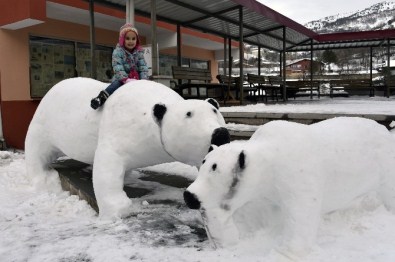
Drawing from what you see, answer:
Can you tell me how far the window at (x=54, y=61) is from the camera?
9.12m

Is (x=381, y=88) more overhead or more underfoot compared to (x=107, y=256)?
more overhead

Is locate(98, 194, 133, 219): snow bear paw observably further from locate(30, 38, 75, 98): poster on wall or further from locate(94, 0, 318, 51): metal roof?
locate(30, 38, 75, 98): poster on wall

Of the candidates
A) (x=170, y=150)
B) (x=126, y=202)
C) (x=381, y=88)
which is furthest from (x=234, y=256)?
(x=381, y=88)

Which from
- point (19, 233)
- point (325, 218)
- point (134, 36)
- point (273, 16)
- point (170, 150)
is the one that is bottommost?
point (19, 233)

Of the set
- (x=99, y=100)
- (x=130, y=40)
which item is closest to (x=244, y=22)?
(x=130, y=40)

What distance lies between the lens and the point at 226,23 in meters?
10.5

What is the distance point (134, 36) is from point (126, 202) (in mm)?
2089

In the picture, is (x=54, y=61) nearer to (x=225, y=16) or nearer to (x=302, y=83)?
(x=225, y=16)

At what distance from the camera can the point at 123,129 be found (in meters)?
3.11

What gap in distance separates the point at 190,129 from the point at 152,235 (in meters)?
0.78

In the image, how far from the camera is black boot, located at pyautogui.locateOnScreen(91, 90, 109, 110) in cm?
339

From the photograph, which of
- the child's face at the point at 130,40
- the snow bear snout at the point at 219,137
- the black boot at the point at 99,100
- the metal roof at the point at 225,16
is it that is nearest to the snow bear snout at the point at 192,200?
the snow bear snout at the point at 219,137

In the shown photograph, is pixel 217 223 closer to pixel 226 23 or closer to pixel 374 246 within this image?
pixel 374 246

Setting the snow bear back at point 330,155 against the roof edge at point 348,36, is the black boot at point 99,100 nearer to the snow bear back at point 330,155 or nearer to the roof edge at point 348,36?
the snow bear back at point 330,155
